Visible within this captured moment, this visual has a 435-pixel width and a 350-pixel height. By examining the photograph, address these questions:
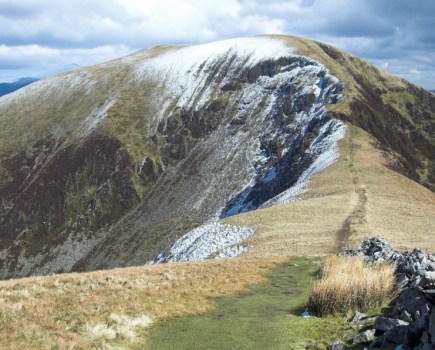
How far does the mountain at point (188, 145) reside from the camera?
10725 cm

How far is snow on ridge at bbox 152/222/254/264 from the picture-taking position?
45184mm

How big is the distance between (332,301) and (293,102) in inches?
4702

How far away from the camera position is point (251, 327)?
17.1 meters

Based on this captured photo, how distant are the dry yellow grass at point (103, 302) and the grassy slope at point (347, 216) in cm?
1342

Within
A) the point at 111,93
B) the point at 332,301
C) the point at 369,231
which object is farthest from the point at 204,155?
the point at 332,301

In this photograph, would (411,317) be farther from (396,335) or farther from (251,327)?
(251,327)

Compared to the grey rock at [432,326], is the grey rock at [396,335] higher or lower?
lower

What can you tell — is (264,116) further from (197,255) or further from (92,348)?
(92,348)

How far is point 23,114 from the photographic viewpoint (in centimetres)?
18150

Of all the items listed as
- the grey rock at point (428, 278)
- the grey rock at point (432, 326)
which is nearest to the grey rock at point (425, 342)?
the grey rock at point (432, 326)

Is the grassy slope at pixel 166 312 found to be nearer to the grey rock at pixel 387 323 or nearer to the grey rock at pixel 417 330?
the grey rock at pixel 387 323

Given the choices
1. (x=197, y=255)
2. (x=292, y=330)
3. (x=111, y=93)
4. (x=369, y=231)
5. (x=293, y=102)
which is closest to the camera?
(x=292, y=330)

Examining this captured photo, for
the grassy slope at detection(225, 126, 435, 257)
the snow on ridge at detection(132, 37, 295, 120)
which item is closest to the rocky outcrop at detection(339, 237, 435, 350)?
the grassy slope at detection(225, 126, 435, 257)

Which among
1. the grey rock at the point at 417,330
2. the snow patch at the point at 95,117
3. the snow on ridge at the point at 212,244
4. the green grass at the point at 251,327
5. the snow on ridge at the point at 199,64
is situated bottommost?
the snow on ridge at the point at 212,244
